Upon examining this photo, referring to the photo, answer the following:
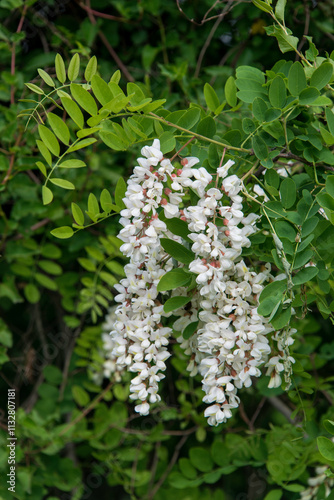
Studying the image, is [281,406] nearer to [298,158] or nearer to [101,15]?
[298,158]

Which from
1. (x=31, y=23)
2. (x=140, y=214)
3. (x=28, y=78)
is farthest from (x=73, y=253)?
(x=140, y=214)

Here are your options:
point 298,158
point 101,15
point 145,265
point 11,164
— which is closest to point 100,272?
point 11,164

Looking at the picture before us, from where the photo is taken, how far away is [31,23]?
1519 mm

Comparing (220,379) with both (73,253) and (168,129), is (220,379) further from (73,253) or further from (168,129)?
(73,253)

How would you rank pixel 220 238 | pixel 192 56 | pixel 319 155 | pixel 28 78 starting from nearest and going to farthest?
pixel 220 238 < pixel 319 155 < pixel 28 78 < pixel 192 56

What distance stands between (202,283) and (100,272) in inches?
25.1

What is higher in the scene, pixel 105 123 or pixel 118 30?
pixel 105 123

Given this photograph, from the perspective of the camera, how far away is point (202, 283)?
0.72 m

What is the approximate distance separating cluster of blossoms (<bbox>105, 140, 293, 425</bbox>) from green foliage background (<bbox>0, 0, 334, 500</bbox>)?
0.41 metres

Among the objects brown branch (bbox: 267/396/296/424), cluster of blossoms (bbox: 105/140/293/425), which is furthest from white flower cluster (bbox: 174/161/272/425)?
brown branch (bbox: 267/396/296/424)

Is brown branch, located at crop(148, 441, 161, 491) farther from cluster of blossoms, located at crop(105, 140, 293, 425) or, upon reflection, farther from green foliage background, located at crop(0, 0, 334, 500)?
cluster of blossoms, located at crop(105, 140, 293, 425)

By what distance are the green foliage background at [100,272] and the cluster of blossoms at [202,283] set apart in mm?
406

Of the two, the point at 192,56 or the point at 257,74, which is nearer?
the point at 257,74

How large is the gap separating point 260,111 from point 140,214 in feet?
0.83
